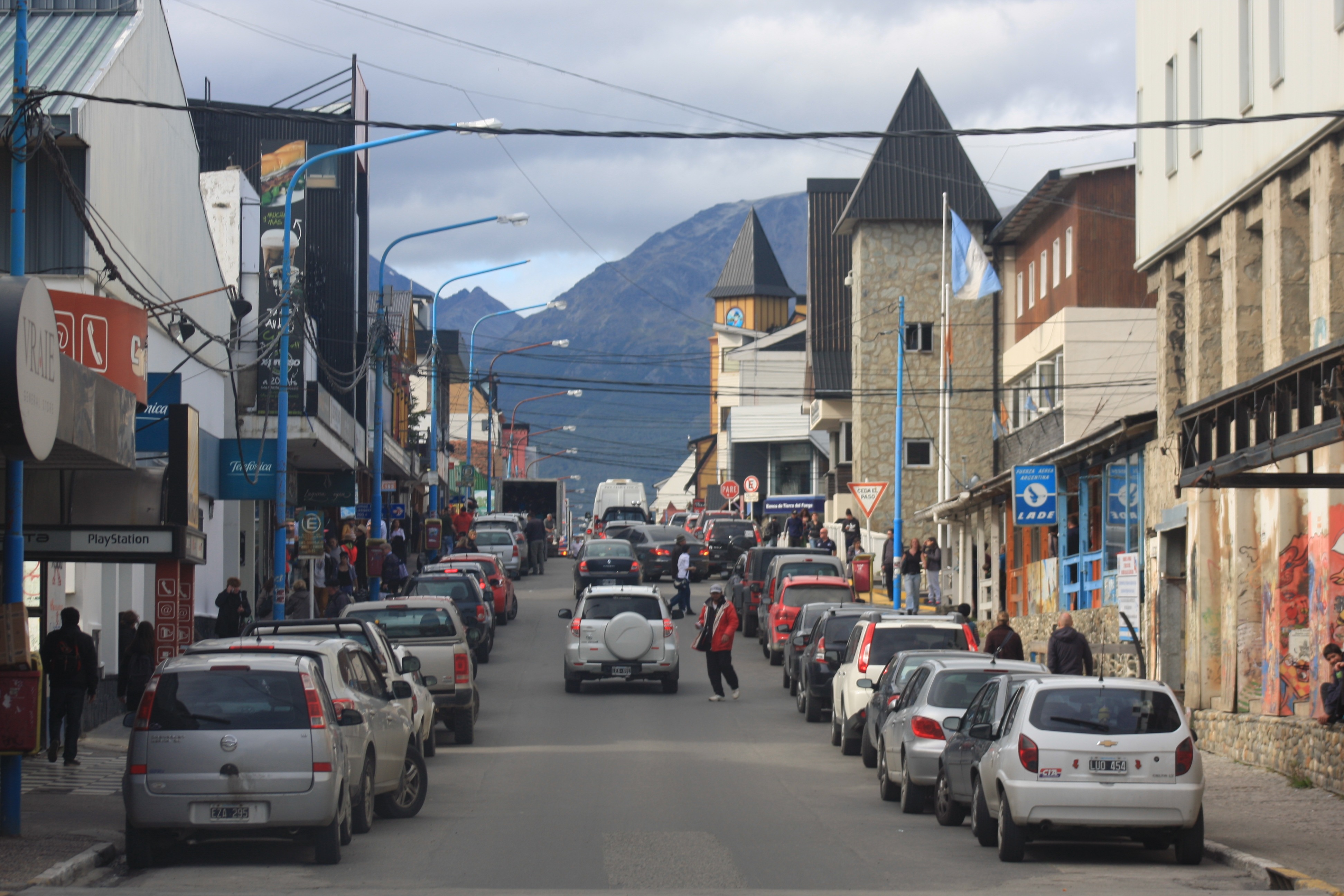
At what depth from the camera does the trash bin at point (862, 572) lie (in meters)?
40.3

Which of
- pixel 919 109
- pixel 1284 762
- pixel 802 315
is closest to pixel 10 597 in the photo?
pixel 1284 762

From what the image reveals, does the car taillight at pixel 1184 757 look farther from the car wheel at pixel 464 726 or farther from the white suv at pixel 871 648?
the car wheel at pixel 464 726

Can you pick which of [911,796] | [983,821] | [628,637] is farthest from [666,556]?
[983,821]

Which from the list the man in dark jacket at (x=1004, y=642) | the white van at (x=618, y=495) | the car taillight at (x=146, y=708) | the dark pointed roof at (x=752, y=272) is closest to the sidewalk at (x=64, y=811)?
the car taillight at (x=146, y=708)

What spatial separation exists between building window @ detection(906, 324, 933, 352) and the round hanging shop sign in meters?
42.3

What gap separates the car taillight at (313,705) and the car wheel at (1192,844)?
21.7 feet

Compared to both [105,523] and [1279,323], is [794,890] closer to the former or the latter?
[105,523]

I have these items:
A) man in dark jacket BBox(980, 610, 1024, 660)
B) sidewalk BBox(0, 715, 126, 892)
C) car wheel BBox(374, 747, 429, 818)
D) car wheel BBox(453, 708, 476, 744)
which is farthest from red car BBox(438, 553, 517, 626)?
car wheel BBox(374, 747, 429, 818)

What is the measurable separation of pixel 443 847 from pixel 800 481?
6849 centimetres

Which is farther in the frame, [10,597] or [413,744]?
[413,744]

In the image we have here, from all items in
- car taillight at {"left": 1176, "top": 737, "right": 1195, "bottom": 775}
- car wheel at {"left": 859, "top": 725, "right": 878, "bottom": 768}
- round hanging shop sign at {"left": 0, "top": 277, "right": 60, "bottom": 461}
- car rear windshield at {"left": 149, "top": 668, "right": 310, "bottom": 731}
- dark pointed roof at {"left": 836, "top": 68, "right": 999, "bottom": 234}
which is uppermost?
dark pointed roof at {"left": 836, "top": 68, "right": 999, "bottom": 234}

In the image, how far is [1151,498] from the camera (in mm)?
24844

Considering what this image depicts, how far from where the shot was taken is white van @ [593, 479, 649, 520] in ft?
281

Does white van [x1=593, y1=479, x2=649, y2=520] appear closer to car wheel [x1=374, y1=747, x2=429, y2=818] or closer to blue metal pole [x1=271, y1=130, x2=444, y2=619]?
blue metal pole [x1=271, y1=130, x2=444, y2=619]
